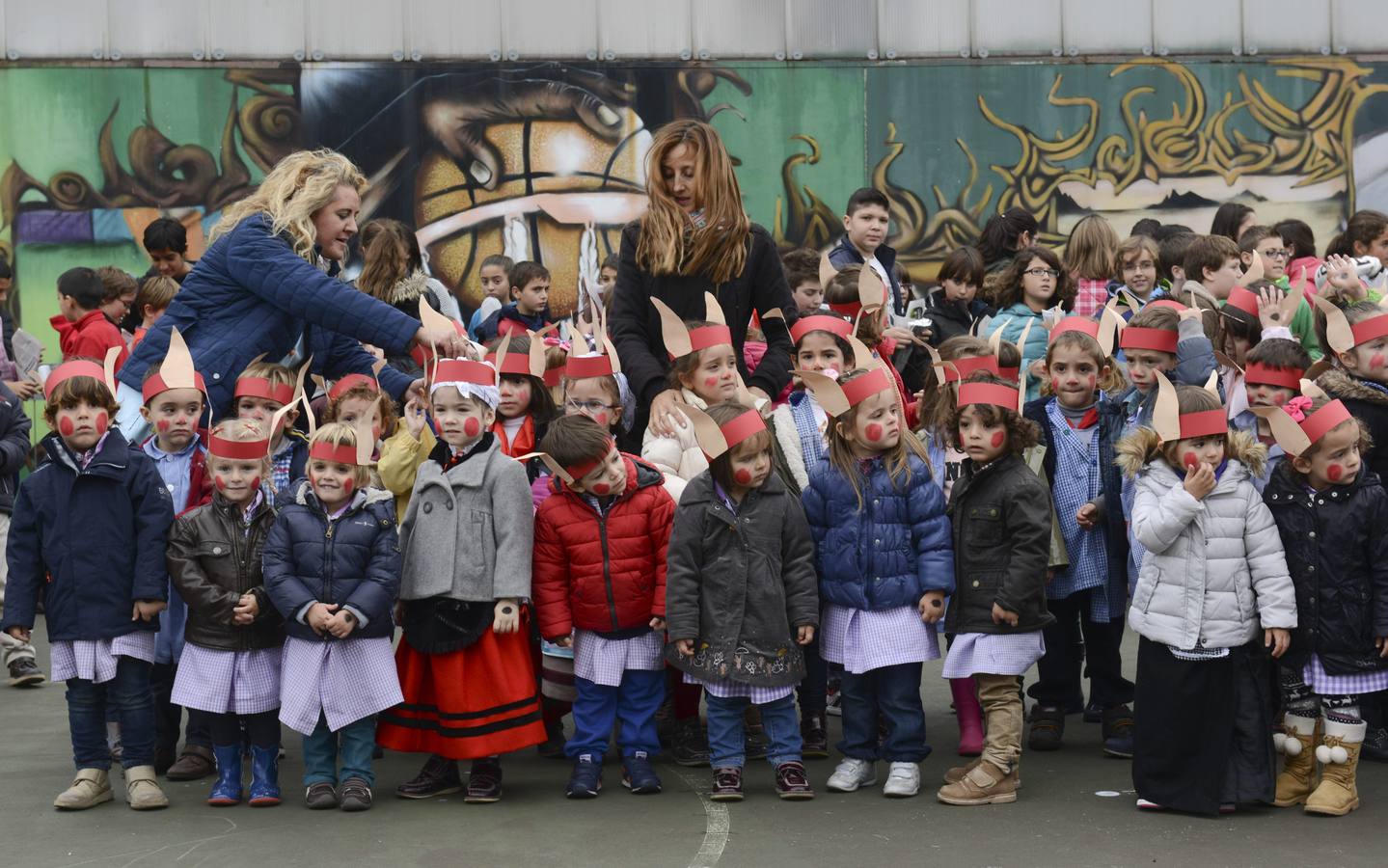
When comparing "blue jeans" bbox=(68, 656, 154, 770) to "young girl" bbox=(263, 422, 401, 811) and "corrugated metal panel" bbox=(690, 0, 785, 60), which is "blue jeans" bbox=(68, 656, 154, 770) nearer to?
"young girl" bbox=(263, 422, 401, 811)

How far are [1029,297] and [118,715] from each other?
15.7ft

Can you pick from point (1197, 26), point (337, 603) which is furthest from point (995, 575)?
point (1197, 26)

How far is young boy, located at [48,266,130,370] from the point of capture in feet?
32.4

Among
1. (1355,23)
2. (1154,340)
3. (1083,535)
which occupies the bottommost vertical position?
(1083,535)

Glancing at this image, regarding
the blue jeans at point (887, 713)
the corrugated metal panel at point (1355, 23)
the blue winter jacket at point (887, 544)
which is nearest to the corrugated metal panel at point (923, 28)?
the corrugated metal panel at point (1355, 23)

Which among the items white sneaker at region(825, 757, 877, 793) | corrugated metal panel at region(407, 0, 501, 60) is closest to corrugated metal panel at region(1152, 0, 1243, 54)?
corrugated metal panel at region(407, 0, 501, 60)

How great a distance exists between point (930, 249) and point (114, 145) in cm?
587

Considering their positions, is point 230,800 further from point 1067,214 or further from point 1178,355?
point 1067,214

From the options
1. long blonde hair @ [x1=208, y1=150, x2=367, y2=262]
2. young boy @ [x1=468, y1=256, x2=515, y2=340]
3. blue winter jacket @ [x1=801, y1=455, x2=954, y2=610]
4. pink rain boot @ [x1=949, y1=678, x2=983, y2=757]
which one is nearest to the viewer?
blue winter jacket @ [x1=801, y1=455, x2=954, y2=610]

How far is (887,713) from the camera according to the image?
637 cm

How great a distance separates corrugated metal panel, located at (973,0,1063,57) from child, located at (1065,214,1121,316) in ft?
12.0

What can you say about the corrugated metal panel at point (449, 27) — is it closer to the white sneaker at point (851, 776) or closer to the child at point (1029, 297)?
the child at point (1029, 297)

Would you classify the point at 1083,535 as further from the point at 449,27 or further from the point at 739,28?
the point at 449,27

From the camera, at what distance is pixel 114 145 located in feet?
40.2
